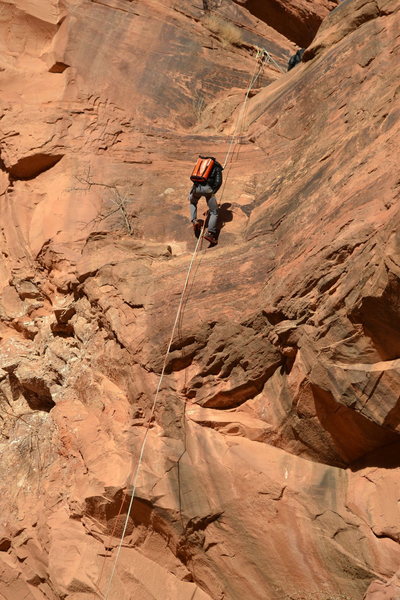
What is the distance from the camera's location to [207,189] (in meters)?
9.66

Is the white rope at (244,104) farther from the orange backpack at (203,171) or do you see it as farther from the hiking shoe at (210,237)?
the hiking shoe at (210,237)

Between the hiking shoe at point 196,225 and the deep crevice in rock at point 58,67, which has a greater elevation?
the deep crevice in rock at point 58,67

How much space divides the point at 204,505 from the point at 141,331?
2387 mm

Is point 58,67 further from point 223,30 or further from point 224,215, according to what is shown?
point 224,215

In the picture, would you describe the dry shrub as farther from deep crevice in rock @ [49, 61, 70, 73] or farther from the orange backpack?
the orange backpack

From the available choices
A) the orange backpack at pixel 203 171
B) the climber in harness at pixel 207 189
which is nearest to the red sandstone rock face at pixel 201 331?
the climber in harness at pixel 207 189

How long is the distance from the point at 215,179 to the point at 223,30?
537 cm

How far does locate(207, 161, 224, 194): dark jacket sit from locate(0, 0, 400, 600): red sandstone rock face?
1.80 ft

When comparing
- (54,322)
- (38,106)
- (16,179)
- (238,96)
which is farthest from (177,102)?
(54,322)

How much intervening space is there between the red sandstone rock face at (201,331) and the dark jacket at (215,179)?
548 millimetres

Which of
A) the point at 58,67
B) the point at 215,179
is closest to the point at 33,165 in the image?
the point at 58,67

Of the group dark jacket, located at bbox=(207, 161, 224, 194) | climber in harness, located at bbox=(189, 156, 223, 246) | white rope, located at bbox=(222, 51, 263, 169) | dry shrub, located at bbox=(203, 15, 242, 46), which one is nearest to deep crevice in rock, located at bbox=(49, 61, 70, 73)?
dry shrub, located at bbox=(203, 15, 242, 46)

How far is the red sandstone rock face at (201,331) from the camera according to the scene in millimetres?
7110

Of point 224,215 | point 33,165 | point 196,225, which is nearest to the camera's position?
point 196,225
